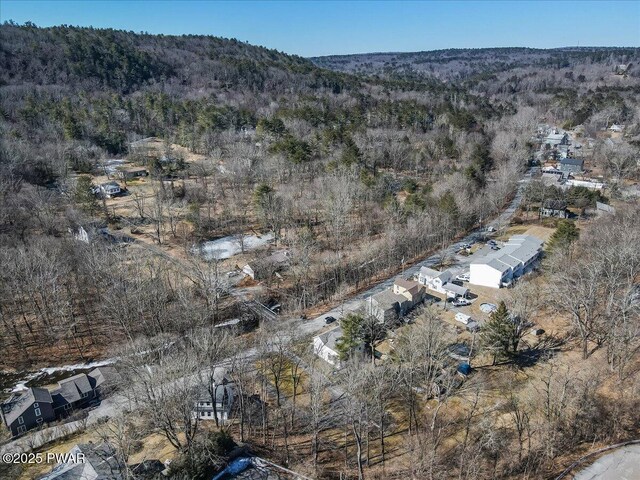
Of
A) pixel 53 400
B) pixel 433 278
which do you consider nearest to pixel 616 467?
pixel 433 278

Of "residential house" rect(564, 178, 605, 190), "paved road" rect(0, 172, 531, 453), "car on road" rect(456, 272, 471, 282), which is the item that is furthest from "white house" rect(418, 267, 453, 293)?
"residential house" rect(564, 178, 605, 190)

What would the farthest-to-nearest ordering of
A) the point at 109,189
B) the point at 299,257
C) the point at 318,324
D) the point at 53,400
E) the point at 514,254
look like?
the point at 109,189, the point at 514,254, the point at 299,257, the point at 318,324, the point at 53,400

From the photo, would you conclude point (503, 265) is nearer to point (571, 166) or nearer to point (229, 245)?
point (229, 245)

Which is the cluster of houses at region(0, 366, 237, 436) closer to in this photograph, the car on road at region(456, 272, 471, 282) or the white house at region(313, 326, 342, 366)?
the white house at region(313, 326, 342, 366)

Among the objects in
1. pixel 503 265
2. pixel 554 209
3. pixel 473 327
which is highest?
pixel 554 209

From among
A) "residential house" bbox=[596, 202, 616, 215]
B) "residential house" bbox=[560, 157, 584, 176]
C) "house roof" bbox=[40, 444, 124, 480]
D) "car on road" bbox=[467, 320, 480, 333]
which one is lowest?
"car on road" bbox=[467, 320, 480, 333]
